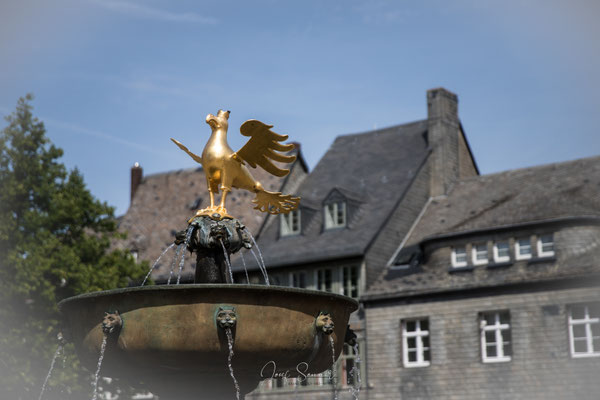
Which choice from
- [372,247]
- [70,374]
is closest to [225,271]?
[70,374]

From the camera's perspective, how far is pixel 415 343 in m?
34.9

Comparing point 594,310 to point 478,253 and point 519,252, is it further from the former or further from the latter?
point 478,253

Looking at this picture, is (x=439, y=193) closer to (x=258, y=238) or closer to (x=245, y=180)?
(x=258, y=238)

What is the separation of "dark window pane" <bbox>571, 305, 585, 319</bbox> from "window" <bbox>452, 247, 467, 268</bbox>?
413 centimetres

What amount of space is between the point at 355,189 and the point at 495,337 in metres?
10.2

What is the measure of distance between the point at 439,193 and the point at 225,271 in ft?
93.2

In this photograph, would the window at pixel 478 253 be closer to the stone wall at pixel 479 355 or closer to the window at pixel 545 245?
the stone wall at pixel 479 355

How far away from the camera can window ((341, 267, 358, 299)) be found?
36938mm

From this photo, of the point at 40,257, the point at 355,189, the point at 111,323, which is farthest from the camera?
the point at 355,189

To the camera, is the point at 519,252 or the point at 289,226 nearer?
the point at 519,252

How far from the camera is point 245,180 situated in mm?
13242

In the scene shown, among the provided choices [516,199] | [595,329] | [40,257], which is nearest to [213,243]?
[40,257]

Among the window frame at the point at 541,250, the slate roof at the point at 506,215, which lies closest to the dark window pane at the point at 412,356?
the slate roof at the point at 506,215

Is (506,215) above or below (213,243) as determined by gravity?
above
